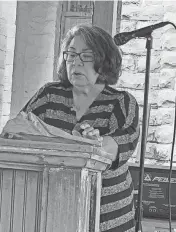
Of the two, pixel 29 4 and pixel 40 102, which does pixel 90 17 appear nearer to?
pixel 29 4

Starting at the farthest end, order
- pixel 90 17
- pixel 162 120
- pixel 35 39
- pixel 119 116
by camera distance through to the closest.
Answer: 1. pixel 162 120
2. pixel 90 17
3. pixel 35 39
4. pixel 119 116

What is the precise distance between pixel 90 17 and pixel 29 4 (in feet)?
1.13

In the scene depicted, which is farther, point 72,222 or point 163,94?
point 163,94

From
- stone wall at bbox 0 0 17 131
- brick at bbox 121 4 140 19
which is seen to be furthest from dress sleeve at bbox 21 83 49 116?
brick at bbox 121 4 140 19

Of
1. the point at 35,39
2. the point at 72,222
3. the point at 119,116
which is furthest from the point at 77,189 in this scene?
the point at 35,39

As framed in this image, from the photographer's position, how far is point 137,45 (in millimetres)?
3350

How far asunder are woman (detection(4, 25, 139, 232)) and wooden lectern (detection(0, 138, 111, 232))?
600mm

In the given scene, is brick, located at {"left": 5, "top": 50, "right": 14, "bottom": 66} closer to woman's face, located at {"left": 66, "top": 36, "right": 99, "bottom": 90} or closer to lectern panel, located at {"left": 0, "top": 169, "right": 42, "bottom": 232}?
woman's face, located at {"left": 66, "top": 36, "right": 99, "bottom": 90}

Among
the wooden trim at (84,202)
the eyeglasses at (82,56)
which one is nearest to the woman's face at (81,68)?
the eyeglasses at (82,56)

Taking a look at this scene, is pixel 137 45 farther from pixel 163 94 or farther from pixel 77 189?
pixel 77 189

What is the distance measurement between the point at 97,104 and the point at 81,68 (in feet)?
0.41

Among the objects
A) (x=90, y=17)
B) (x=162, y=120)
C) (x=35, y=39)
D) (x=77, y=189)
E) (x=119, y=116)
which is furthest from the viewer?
(x=162, y=120)

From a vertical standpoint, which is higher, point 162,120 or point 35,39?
point 35,39

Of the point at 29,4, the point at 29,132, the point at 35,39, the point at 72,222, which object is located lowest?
the point at 72,222
